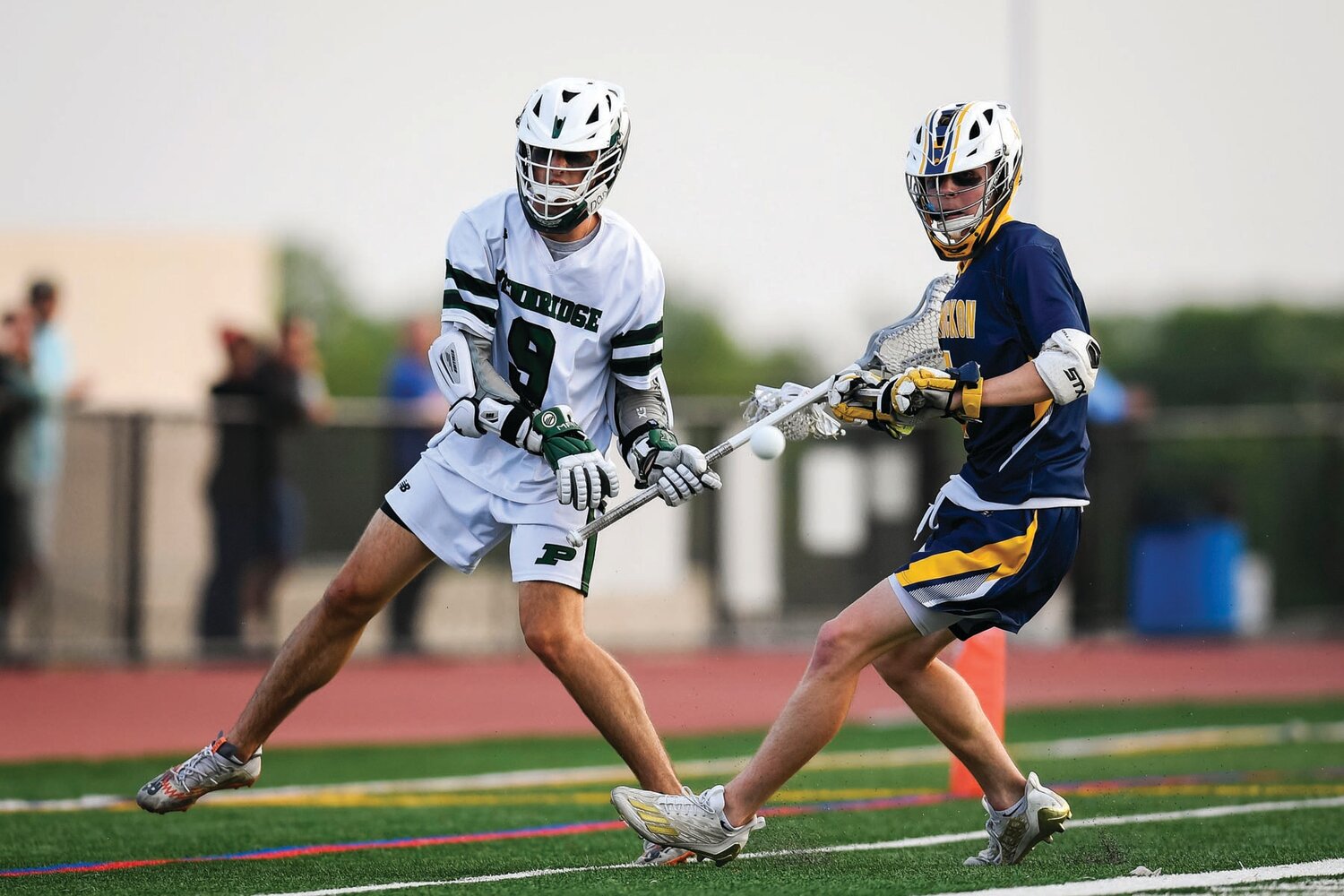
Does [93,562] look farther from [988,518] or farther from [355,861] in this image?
[988,518]

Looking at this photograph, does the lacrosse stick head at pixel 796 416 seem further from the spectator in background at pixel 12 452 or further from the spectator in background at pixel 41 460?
the spectator in background at pixel 12 452

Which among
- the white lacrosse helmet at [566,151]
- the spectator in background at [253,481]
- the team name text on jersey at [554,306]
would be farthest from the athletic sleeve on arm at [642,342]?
the spectator in background at [253,481]

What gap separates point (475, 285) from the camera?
6.05 metres

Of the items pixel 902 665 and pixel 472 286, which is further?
pixel 472 286

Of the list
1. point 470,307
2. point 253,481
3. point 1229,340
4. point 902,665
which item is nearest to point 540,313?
point 470,307

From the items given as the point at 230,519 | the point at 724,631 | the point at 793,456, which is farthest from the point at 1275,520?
the point at 230,519

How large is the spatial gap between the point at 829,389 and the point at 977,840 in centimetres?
178

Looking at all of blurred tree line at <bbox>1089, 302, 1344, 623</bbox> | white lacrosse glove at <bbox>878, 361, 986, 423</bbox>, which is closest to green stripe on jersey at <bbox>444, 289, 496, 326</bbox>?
white lacrosse glove at <bbox>878, 361, 986, 423</bbox>

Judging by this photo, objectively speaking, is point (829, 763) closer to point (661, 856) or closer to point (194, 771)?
point (661, 856)

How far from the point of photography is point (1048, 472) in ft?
18.4

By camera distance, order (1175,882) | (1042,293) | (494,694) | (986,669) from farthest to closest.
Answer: (494,694) < (986,669) < (1042,293) < (1175,882)

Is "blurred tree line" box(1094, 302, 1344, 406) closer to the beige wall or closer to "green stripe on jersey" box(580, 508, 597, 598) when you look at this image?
the beige wall

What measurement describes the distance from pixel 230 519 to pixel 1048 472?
9.62 metres

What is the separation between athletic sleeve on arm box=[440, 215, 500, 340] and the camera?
604cm
